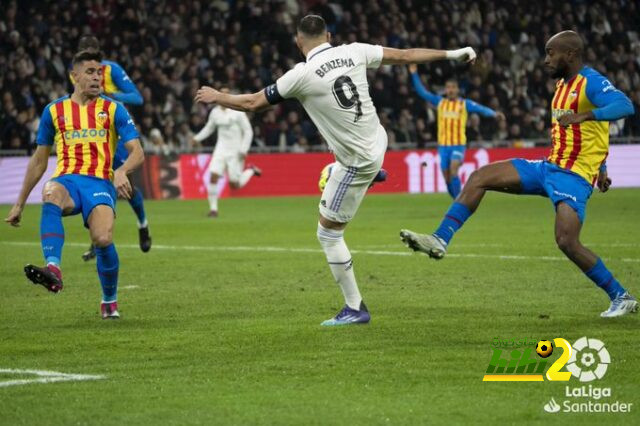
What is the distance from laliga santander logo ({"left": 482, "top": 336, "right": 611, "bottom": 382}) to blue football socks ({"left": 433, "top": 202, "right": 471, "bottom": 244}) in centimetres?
166

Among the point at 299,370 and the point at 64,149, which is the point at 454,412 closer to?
the point at 299,370

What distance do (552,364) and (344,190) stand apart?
8.23ft

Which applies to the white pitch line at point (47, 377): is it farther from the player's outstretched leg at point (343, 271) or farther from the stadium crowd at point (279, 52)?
the stadium crowd at point (279, 52)

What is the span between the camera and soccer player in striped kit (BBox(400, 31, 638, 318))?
916 centimetres

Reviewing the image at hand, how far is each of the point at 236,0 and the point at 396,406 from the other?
2806 centimetres

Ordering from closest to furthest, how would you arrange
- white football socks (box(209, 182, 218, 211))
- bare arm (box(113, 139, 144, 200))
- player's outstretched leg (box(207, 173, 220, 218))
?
bare arm (box(113, 139, 144, 200)) → player's outstretched leg (box(207, 173, 220, 218)) → white football socks (box(209, 182, 218, 211))

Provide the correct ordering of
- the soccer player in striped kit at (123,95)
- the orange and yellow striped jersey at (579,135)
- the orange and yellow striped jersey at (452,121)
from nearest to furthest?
the orange and yellow striped jersey at (579,135) < the soccer player in striped kit at (123,95) < the orange and yellow striped jersey at (452,121)

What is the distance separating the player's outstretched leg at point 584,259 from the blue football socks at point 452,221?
72cm

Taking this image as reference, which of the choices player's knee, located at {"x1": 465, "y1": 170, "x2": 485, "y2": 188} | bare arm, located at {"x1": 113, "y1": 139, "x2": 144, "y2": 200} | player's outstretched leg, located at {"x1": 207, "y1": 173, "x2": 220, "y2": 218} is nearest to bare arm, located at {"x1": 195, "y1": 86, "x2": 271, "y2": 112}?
bare arm, located at {"x1": 113, "y1": 139, "x2": 144, "y2": 200}

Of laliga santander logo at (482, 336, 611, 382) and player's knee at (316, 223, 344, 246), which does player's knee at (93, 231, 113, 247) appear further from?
laliga santander logo at (482, 336, 611, 382)

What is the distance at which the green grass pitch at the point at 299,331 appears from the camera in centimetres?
609

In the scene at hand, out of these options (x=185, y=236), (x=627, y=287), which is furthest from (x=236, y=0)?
(x=627, y=287)

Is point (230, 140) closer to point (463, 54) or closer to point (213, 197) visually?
point (213, 197)

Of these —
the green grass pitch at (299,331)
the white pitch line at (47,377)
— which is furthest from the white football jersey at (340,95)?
the white pitch line at (47,377)
